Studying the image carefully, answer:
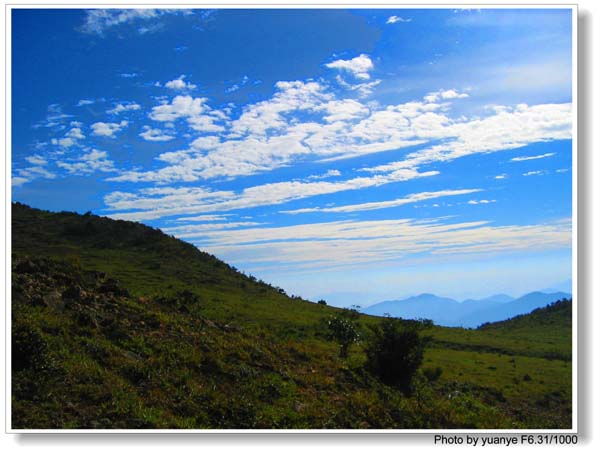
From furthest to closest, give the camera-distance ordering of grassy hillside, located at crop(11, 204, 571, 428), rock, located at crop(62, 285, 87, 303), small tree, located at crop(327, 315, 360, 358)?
1. small tree, located at crop(327, 315, 360, 358)
2. rock, located at crop(62, 285, 87, 303)
3. grassy hillside, located at crop(11, 204, 571, 428)

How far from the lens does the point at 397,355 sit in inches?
734

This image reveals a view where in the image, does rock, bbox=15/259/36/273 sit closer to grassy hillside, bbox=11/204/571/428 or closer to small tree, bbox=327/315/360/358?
grassy hillside, bbox=11/204/571/428

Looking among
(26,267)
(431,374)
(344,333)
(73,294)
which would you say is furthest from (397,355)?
(26,267)

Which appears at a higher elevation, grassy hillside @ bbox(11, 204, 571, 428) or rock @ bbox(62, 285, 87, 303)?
rock @ bbox(62, 285, 87, 303)

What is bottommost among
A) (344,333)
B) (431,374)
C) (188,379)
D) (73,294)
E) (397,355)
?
(431,374)

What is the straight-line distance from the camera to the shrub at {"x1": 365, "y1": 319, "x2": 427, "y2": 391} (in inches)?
722

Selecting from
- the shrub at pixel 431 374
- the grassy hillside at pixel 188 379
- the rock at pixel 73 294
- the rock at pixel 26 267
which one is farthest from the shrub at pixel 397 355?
the rock at pixel 26 267

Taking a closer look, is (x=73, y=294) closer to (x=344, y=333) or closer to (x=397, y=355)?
(x=397, y=355)

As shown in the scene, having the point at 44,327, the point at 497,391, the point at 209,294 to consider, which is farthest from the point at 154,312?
the point at 209,294

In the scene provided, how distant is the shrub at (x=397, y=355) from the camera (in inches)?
722

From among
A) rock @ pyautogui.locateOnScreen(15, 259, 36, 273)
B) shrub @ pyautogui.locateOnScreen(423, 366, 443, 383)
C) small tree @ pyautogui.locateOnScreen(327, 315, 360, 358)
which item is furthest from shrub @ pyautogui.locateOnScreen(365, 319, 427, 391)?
rock @ pyautogui.locateOnScreen(15, 259, 36, 273)

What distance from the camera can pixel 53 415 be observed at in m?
10.8
